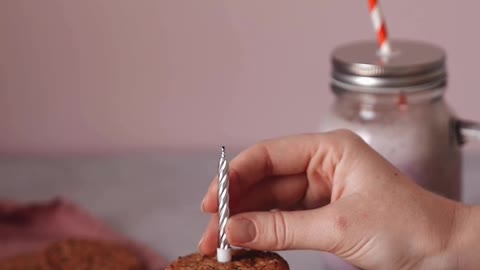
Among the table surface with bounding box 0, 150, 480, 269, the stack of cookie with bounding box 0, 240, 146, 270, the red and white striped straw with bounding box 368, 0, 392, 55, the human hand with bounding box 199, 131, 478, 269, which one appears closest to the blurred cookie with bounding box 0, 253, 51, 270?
the stack of cookie with bounding box 0, 240, 146, 270

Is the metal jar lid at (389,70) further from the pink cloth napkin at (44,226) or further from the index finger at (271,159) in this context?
the pink cloth napkin at (44,226)

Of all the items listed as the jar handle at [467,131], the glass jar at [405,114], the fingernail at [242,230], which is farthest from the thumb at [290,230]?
the jar handle at [467,131]

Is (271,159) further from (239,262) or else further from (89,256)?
(89,256)

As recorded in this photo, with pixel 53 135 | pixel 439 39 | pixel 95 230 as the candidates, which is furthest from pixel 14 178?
pixel 439 39

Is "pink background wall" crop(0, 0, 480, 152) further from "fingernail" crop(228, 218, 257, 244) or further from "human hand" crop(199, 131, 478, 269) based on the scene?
"fingernail" crop(228, 218, 257, 244)

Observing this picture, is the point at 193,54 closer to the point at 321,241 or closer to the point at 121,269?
the point at 121,269

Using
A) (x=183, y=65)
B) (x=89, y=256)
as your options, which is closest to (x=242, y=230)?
(x=89, y=256)
